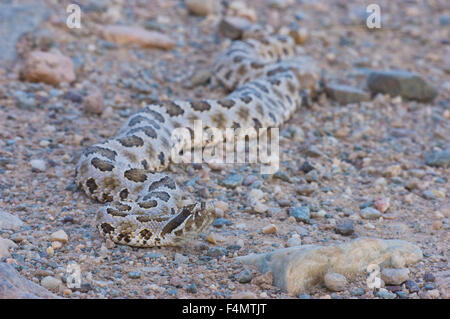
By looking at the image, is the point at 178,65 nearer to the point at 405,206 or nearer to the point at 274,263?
the point at 405,206

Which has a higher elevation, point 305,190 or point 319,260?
point 305,190

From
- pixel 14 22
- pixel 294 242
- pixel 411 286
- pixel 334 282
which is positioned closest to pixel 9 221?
pixel 294 242

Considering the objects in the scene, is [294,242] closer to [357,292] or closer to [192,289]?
[357,292]

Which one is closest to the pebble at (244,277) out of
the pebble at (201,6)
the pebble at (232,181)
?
the pebble at (232,181)

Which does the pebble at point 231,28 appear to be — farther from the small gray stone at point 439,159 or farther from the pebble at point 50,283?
the pebble at point 50,283

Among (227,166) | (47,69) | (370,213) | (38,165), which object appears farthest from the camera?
(47,69)
